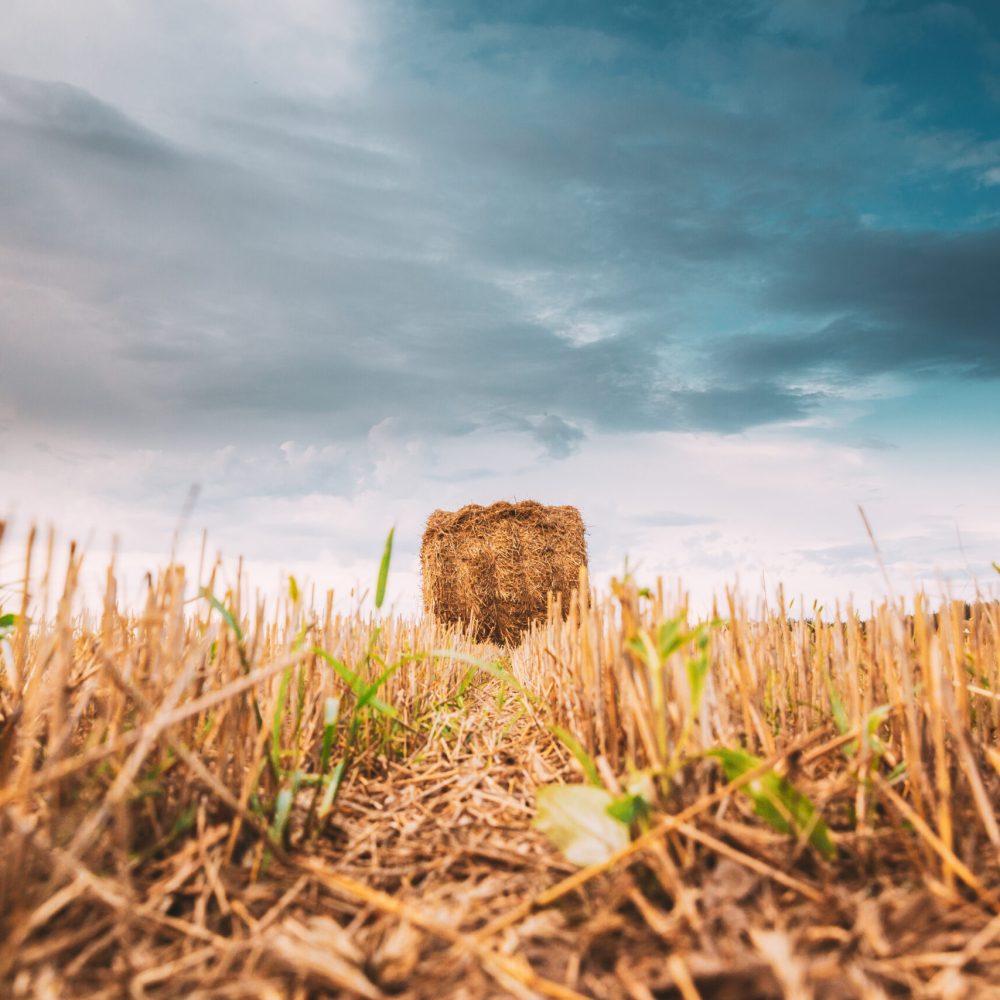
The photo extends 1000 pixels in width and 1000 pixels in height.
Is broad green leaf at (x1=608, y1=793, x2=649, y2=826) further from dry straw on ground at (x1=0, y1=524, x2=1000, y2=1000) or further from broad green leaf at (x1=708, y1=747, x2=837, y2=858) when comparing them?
broad green leaf at (x1=708, y1=747, x2=837, y2=858)

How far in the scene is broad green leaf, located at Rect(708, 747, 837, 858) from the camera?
144cm

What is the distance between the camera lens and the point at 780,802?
1449mm

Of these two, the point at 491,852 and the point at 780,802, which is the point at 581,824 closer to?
the point at 491,852

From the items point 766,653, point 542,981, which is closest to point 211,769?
point 542,981

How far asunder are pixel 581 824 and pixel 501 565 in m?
8.22

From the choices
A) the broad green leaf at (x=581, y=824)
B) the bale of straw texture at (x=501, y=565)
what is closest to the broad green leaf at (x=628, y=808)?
the broad green leaf at (x=581, y=824)

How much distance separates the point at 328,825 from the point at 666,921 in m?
0.97

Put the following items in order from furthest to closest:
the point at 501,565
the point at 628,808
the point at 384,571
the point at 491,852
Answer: the point at 501,565 < the point at 384,571 < the point at 491,852 < the point at 628,808

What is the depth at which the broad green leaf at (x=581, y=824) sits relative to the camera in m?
1.46

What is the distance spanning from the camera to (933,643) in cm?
158

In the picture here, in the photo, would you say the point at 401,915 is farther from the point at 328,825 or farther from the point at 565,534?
the point at 565,534

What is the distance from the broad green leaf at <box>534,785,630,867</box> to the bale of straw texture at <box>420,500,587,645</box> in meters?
8.02

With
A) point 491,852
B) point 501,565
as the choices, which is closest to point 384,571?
point 491,852

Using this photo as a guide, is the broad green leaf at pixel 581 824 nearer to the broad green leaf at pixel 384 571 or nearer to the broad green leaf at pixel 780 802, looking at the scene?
the broad green leaf at pixel 780 802
